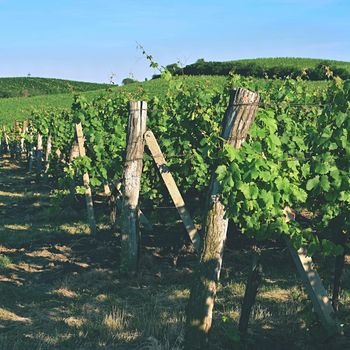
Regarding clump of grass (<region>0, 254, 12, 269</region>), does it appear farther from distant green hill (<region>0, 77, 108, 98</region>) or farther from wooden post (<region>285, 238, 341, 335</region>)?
distant green hill (<region>0, 77, 108, 98</region>)

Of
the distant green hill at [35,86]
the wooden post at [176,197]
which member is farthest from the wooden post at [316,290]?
the distant green hill at [35,86]

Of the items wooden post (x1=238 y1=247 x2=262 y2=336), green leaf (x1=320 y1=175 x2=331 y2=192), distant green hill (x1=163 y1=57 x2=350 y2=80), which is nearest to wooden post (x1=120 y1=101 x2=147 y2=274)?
wooden post (x1=238 y1=247 x2=262 y2=336)

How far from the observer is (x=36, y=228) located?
11.2 m

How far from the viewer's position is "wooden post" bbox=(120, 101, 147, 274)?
25.9 ft

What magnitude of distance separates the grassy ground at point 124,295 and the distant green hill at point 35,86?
268 ft

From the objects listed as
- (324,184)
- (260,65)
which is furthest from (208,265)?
(260,65)

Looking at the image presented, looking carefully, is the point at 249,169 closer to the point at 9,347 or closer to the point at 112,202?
the point at 9,347

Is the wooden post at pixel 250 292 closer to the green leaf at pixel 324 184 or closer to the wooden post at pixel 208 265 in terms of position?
the wooden post at pixel 208 265

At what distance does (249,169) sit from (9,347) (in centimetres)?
327

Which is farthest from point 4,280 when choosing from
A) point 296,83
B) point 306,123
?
point 296,83

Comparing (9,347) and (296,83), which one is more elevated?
(296,83)

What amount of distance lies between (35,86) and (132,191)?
303ft

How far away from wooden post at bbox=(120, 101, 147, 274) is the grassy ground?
0.93ft

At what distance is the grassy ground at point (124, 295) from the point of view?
Result: 5.51m
